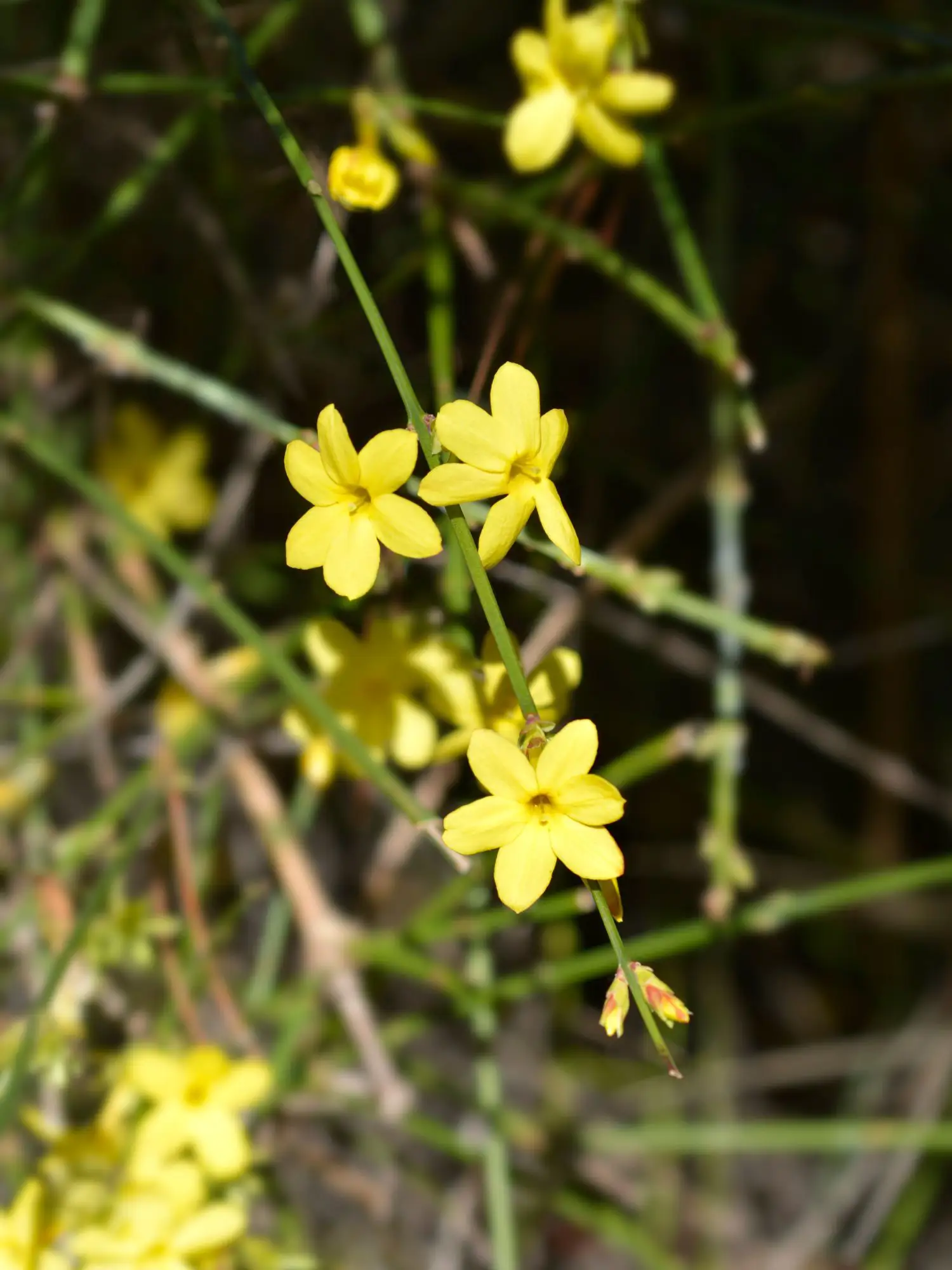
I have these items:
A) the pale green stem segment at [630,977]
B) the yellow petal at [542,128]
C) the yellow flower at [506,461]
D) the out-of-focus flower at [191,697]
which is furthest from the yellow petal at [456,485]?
the out-of-focus flower at [191,697]

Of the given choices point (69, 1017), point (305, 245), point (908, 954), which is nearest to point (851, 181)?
point (305, 245)

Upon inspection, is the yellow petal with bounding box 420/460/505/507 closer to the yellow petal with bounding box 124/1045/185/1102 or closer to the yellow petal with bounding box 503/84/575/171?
the yellow petal with bounding box 503/84/575/171

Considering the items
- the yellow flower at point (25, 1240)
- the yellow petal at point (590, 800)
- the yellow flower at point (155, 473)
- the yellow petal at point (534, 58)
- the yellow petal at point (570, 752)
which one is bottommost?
the yellow flower at point (25, 1240)

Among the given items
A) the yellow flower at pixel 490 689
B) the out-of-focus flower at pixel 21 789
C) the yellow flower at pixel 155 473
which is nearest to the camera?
the yellow flower at pixel 490 689

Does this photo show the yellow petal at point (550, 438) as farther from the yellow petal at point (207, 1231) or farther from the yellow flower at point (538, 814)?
the yellow petal at point (207, 1231)

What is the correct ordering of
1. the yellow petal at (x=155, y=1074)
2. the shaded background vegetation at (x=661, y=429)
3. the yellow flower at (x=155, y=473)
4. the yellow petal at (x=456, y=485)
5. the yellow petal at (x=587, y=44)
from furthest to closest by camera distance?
the yellow flower at (x=155, y=473) → the shaded background vegetation at (x=661, y=429) → the yellow petal at (x=155, y=1074) → the yellow petal at (x=587, y=44) → the yellow petal at (x=456, y=485)

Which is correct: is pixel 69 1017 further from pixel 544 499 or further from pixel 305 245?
pixel 305 245
